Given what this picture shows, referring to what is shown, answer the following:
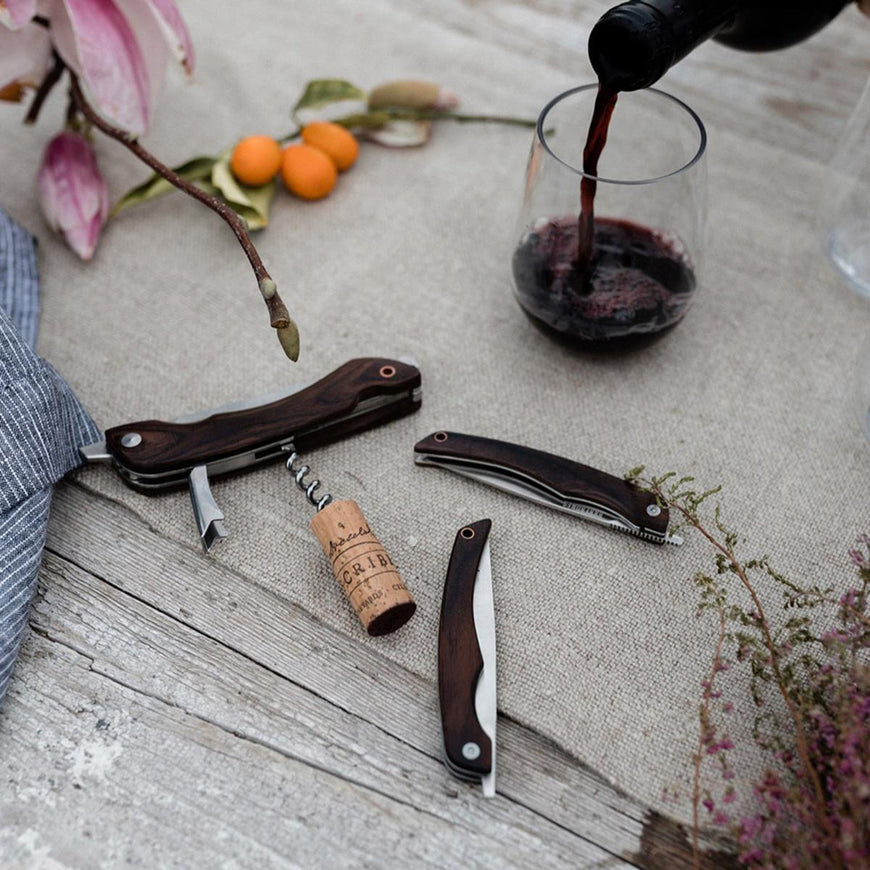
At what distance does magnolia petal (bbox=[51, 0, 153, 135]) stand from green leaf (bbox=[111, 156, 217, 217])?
0.29 feet

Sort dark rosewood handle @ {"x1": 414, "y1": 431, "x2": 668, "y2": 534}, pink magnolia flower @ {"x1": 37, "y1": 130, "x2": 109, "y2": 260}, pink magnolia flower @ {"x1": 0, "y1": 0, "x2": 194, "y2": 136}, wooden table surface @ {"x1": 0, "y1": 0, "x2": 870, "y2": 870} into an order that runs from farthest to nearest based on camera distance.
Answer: pink magnolia flower @ {"x1": 37, "y1": 130, "x2": 109, "y2": 260} → pink magnolia flower @ {"x1": 0, "y1": 0, "x2": 194, "y2": 136} → dark rosewood handle @ {"x1": 414, "y1": 431, "x2": 668, "y2": 534} → wooden table surface @ {"x1": 0, "y1": 0, "x2": 870, "y2": 870}

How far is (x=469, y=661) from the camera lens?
0.63 meters

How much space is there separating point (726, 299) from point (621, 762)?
483 mm

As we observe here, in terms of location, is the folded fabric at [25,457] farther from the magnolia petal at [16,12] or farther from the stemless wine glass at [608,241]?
the stemless wine glass at [608,241]

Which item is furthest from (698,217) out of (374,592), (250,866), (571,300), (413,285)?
(250,866)

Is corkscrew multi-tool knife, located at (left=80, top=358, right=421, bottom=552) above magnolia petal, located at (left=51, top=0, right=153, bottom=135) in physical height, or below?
below

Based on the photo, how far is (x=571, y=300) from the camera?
78 cm

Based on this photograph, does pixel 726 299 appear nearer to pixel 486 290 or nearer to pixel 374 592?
pixel 486 290

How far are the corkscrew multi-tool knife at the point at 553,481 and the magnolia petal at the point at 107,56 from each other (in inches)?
16.2

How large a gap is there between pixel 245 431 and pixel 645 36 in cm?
41

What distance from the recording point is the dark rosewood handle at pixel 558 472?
27.7 inches

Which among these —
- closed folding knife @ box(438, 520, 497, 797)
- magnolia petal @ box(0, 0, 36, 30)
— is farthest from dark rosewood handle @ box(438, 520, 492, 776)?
magnolia petal @ box(0, 0, 36, 30)

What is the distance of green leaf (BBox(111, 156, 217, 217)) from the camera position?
940 mm

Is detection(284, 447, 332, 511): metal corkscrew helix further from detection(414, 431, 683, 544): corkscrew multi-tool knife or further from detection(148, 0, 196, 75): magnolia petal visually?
detection(148, 0, 196, 75): magnolia petal
